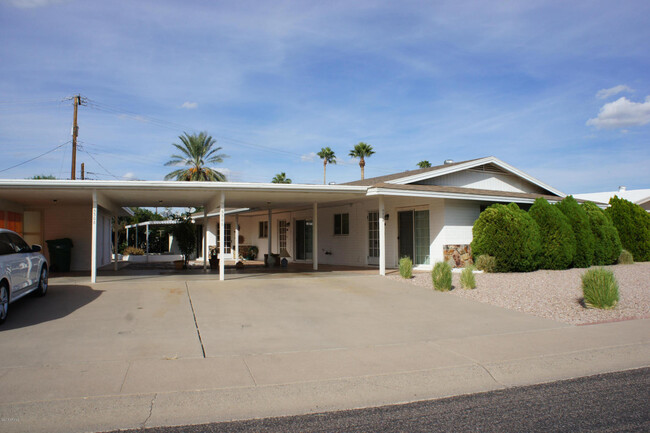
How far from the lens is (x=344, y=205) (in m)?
20.3

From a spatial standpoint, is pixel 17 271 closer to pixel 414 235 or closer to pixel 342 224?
pixel 414 235

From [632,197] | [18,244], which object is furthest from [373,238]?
[632,197]

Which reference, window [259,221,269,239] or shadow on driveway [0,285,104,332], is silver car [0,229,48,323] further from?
window [259,221,269,239]

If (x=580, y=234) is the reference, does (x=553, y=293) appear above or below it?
below

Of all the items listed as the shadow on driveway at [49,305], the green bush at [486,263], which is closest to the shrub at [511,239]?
the green bush at [486,263]

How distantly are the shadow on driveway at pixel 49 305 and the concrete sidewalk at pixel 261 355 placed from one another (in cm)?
6

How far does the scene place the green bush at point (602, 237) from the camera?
17859 mm

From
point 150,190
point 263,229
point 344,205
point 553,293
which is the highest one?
point 344,205

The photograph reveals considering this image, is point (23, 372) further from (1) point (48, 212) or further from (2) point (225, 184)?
(1) point (48, 212)

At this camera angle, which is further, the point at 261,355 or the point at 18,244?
the point at 18,244

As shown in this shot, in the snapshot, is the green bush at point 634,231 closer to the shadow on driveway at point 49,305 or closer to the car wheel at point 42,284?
the shadow on driveway at point 49,305

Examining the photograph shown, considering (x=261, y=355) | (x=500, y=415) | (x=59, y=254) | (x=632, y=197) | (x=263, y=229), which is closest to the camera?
(x=500, y=415)

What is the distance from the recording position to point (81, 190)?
12523mm

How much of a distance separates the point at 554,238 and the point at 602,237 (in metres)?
3.14
